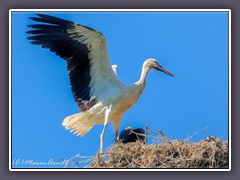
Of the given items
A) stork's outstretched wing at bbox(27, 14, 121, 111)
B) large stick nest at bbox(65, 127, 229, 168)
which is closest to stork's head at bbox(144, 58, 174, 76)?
stork's outstretched wing at bbox(27, 14, 121, 111)

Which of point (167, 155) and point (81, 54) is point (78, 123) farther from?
point (167, 155)

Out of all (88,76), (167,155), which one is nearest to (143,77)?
(88,76)

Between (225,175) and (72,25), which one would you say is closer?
(225,175)

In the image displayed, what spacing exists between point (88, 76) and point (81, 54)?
0.76 ft

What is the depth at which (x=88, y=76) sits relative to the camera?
12.1m

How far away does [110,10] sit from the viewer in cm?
1073

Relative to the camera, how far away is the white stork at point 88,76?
11.9 meters

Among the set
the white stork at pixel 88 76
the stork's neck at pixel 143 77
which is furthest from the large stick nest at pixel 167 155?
the stork's neck at pixel 143 77

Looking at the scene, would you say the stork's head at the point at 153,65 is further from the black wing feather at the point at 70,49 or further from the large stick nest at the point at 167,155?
the large stick nest at the point at 167,155

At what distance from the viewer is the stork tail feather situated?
12.1 metres

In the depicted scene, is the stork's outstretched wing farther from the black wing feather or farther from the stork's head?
the stork's head

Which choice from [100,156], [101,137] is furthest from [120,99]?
[100,156]
